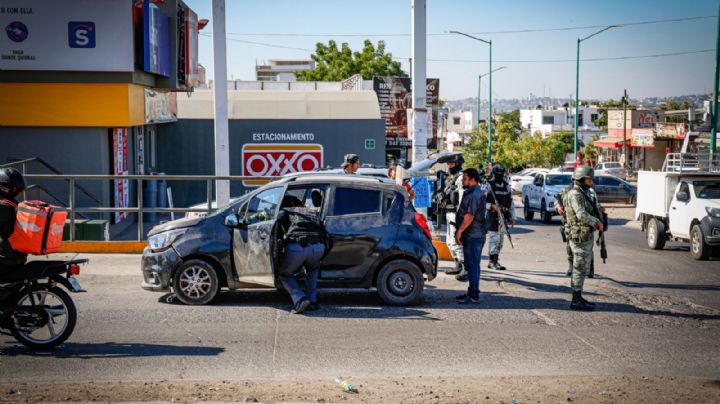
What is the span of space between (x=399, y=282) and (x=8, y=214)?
5224 millimetres

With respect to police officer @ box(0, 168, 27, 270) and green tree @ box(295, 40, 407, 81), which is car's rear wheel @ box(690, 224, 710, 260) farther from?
green tree @ box(295, 40, 407, 81)

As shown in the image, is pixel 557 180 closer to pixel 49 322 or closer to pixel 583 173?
pixel 583 173

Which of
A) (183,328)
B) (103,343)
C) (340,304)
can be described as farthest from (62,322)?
(340,304)

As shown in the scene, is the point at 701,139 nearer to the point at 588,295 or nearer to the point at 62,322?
the point at 588,295

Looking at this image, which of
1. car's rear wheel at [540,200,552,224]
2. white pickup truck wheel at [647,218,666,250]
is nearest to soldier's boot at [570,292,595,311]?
white pickup truck wheel at [647,218,666,250]

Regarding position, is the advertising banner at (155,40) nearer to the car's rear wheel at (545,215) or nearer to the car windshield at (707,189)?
the car windshield at (707,189)

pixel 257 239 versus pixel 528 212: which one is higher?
pixel 257 239

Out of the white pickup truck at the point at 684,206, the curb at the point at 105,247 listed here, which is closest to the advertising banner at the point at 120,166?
the curb at the point at 105,247

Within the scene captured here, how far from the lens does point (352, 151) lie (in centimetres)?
3069

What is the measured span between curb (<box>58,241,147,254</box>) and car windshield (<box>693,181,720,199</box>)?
12.0 meters

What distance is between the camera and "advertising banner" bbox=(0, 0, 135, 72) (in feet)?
65.4

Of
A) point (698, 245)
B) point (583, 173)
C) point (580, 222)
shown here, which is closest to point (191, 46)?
point (698, 245)

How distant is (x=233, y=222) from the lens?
1097cm

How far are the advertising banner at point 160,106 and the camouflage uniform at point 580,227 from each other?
14768mm
